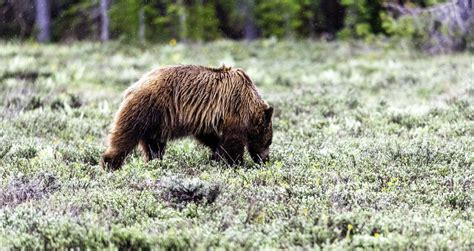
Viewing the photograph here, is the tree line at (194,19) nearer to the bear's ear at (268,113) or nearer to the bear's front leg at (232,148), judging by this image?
the bear's ear at (268,113)

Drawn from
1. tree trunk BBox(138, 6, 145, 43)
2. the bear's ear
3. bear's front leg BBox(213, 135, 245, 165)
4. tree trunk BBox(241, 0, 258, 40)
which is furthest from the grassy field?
tree trunk BBox(241, 0, 258, 40)

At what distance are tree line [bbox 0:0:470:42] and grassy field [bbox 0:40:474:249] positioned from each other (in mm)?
16077

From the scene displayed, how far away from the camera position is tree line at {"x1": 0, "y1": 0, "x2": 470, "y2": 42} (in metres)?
31.9

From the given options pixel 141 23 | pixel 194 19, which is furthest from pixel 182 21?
pixel 141 23

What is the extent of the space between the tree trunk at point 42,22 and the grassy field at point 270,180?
15747 millimetres

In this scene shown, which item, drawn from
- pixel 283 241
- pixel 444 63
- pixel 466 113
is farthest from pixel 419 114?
pixel 444 63

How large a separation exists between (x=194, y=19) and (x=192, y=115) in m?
30.7

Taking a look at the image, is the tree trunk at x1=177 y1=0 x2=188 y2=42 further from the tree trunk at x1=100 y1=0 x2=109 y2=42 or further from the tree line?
the tree trunk at x1=100 y1=0 x2=109 y2=42

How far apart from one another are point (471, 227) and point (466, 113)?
6750mm

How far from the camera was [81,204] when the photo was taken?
6445mm

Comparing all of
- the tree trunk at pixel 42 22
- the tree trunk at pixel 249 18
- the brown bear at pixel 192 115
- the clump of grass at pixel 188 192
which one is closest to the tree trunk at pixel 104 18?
the tree trunk at pixel 42 22

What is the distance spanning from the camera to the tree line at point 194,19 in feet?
105

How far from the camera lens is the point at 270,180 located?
24.7 feet

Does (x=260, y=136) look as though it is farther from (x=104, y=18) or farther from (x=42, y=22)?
(x=42, y=22)
